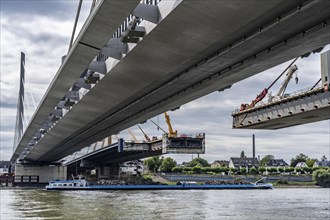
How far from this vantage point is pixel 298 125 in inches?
1567

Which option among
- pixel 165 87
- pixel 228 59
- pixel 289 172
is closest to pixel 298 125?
pixel 165 87

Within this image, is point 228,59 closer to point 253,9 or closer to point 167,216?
point 253,9

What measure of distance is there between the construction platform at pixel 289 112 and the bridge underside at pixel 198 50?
28.6ft

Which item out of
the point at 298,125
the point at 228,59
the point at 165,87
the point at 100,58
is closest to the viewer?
Result: the point at 228,59

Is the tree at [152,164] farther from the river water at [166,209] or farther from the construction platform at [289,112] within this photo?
the construction platform at [289,112]

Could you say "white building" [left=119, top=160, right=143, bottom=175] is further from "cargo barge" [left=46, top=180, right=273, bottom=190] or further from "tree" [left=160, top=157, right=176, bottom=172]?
"cargo barge" [left=46, top=180, right=273, bottom=190]

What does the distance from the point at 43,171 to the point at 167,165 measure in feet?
162

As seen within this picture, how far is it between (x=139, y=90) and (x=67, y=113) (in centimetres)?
1198

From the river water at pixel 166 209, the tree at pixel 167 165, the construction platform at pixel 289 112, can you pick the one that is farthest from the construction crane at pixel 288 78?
the tree at pixel 167 165

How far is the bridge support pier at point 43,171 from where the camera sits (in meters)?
104

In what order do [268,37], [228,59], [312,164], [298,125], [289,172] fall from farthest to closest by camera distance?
[312,164] → [289,172] → [298,125] → [228,59] → [268,37]

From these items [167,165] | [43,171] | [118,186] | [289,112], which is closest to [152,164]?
[167,165]

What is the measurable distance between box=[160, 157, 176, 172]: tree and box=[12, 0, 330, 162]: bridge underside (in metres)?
116

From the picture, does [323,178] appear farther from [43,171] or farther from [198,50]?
[198,50]
